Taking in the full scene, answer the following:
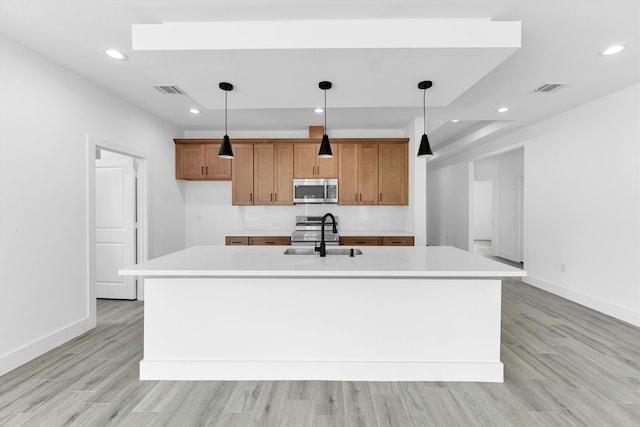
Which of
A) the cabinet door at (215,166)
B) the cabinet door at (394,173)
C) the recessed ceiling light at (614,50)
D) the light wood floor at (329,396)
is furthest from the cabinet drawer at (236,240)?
the recessed ceiling light at (614,50)

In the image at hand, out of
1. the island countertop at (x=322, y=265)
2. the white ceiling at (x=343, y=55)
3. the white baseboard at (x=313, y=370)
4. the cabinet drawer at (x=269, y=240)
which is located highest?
the white ceiling at (x=343, y=55)

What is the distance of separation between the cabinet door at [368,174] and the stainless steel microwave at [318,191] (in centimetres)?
41

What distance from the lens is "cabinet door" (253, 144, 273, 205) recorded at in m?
5.00

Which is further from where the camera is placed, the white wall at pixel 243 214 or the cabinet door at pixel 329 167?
the white wall at pixel 243 214

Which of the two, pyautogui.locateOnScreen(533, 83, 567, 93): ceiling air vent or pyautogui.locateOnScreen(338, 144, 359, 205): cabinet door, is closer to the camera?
pyautogui.locateOnScreen(533, 83, 567, 93): ceiling air vent

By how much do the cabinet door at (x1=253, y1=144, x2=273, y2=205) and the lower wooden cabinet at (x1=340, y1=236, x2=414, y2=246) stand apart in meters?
1.39

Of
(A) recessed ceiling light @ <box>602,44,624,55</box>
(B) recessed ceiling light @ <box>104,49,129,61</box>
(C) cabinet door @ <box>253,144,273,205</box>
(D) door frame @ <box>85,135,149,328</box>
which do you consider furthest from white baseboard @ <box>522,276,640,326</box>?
(D) door frame @ <box>85,135,149,328</box>

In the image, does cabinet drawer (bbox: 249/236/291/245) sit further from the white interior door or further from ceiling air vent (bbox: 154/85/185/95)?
ceiling air vent (bbox: 154/85/185/95)

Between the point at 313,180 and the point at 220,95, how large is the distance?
222cm

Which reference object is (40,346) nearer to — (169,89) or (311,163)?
(169,89)

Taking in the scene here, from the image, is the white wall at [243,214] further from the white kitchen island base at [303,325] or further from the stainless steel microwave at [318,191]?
the white kitchen island base at [303,325]

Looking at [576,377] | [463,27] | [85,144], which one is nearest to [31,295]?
[85,144]

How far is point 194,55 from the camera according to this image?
224cm

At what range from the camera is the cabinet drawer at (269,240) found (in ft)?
15.4
